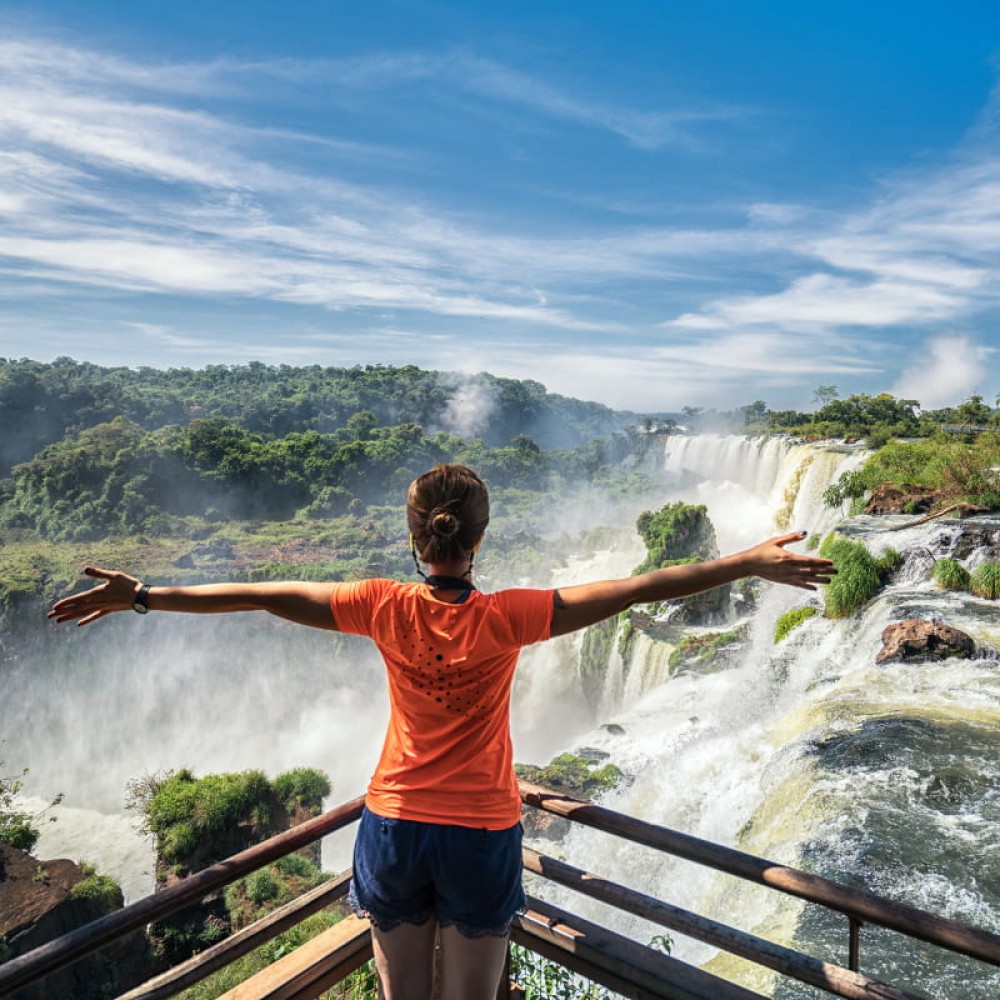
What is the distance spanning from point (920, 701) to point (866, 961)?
3.71 m

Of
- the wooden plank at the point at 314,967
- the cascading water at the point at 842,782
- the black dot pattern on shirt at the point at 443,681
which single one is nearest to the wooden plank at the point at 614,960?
the wooden plank at the point at 314,967

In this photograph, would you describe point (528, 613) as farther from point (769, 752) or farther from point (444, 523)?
point (769, 752)

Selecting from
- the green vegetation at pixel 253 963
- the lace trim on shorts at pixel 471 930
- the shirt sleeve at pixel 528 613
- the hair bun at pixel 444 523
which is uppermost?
the hair bun at pixel 444 523

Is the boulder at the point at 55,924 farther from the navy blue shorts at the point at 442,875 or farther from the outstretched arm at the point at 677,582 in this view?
the outstretched arm at the point at 677,582

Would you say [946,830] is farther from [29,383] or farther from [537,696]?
[29,383]

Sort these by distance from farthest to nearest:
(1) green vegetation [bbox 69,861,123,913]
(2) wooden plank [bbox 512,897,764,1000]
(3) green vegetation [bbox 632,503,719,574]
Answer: (3) green vegetation [bbox 632,503,719,574] → (1) green vegetation [bbox 69,861,123,913] → (2) wooden plank [bbox 512,897,764,1000]

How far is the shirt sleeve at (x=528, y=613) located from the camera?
4.91 feet

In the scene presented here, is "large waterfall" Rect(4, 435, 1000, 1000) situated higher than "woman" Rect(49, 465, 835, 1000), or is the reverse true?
"woman" Rect(49, 465, 835, 1000)

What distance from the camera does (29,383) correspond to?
58.5 meters

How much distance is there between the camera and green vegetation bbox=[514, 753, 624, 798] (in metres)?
12.0

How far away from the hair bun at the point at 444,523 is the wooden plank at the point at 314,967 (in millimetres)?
1459

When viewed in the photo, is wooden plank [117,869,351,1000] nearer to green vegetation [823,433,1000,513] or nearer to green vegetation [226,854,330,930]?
green vegetation [823,433,1000,513]

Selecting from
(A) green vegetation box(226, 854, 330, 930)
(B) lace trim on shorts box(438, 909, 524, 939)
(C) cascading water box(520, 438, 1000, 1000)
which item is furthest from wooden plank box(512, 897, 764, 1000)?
(A) green vegetation box(226, 854, 330, 930)

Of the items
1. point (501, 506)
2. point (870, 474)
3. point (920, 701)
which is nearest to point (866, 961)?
point (920, 701)
